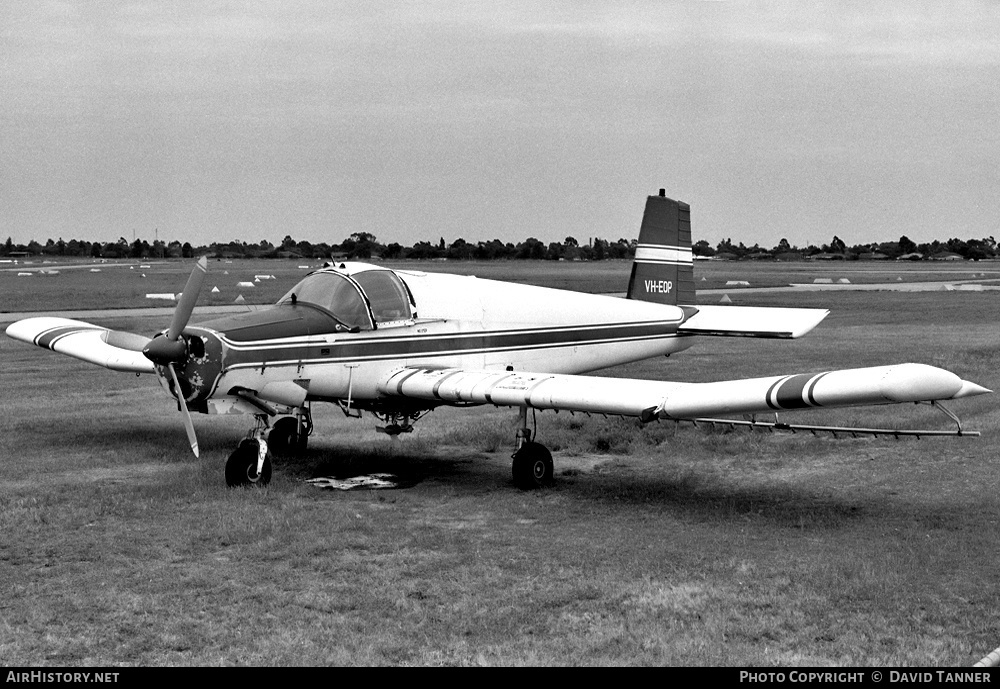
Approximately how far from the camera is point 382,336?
42.2 feet

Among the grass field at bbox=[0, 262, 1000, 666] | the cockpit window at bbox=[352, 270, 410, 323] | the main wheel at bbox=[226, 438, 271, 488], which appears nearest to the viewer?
the grass field at bbox=[0, 262, 1000, 666]

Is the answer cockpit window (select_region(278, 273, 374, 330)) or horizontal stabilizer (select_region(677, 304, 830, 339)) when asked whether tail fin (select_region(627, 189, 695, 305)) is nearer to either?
horizontal stabilizer (select_region(677, 304, 830, 339))

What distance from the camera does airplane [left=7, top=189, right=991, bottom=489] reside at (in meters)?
10.5

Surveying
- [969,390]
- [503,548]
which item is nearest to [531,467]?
[503,548]

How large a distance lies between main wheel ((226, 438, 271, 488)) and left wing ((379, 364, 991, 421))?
1.74 m

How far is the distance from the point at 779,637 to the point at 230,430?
10665mm

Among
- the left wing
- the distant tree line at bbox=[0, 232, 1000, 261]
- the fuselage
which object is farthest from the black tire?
the distant tree line at bbox=[0, 232, 1000, 261]

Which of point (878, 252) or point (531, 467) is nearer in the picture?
point (531, 467)

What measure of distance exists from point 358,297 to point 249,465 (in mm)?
2411

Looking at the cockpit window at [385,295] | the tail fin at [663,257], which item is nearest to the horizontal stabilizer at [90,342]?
the cockpit window at [385,295]

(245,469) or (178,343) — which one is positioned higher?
(178,343)

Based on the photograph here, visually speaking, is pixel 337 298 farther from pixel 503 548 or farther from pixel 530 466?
pixel 503 548

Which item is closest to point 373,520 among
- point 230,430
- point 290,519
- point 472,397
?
point 290,519

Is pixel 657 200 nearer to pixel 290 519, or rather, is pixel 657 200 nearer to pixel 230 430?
pixel 230 430
